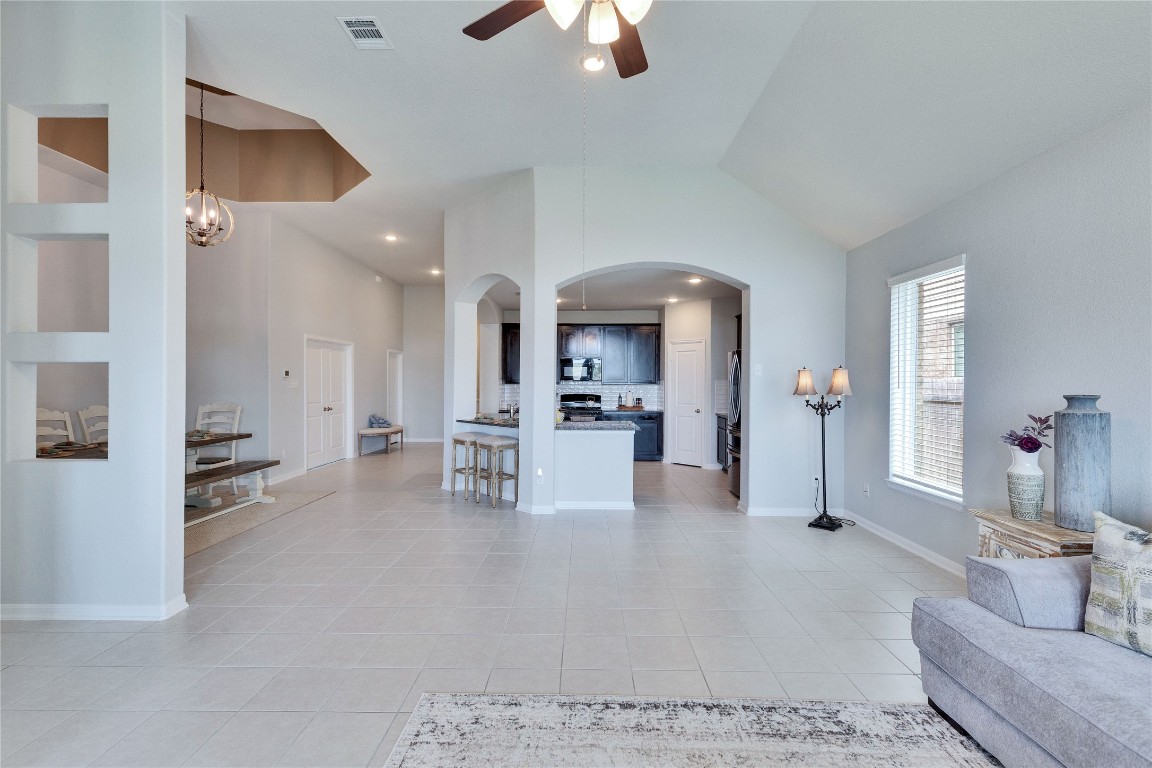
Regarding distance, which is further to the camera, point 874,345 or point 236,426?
point 236,426

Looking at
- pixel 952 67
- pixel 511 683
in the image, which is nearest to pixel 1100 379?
pixel 952 67

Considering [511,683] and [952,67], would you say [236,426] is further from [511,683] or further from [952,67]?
[952,67]

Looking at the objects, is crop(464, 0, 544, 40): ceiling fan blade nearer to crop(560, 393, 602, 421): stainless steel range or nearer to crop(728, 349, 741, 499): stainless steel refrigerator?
crop(728, 349, 741, 499): stainless steel refrigerator

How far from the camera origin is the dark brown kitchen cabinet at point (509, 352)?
31.9ft

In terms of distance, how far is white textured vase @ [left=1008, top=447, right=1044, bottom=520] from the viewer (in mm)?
2691

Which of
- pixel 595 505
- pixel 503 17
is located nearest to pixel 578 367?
pixel 595 505

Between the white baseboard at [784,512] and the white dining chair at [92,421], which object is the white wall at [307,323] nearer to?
the white dining chair at [92,421]

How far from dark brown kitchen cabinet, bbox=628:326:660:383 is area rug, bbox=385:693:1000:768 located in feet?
24.6

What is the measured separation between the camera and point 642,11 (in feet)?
7.11

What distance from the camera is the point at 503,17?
7.67ft

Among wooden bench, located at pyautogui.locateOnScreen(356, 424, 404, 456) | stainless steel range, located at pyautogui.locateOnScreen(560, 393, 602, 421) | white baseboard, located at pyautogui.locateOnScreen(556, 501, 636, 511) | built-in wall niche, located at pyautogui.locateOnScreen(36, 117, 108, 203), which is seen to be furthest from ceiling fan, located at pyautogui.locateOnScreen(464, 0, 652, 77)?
wooden bench, located at pyautogui.locateOnScreen(356, 424, 404, 456)

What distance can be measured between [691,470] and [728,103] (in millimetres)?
5401

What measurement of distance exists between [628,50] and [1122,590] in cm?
295

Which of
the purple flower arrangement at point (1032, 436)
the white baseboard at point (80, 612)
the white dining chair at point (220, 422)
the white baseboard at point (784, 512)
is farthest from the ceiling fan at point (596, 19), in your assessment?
the white dining chair at point (220, 422)
